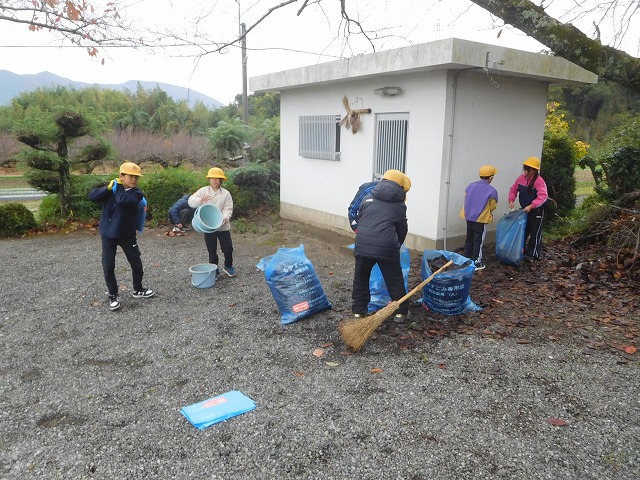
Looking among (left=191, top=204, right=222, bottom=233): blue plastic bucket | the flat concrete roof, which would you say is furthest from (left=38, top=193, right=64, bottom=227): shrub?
the flat concrete roof

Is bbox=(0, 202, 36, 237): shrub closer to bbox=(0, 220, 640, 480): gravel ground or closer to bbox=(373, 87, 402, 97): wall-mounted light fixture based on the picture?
bbox=(0, 220, 640, 480): gravel ground

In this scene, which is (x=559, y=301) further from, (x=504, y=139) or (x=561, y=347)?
(x=504, y=139)

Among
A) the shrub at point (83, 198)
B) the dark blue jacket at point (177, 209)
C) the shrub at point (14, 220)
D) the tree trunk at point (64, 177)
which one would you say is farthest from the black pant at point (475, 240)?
the shrub at point (14, 220)

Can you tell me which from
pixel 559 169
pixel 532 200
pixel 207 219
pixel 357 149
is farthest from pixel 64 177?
pixel 559 169

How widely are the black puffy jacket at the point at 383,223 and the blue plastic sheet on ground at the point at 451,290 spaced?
641 mm

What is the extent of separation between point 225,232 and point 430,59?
12.4 feet

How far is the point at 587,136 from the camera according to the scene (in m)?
25.6

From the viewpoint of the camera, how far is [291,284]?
4.96 meters

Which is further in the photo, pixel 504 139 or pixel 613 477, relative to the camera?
pixel 504 139

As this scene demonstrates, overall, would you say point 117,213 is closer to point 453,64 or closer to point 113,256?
point 113,256

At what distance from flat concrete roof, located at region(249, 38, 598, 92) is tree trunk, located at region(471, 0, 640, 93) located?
3636 mm

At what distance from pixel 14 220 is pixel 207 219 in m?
5.61

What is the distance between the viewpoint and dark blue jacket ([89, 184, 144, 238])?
17.0 feet

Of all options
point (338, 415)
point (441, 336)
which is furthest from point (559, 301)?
point (338, 415)
